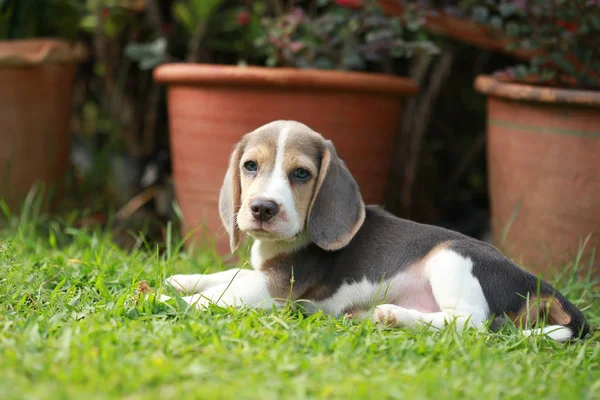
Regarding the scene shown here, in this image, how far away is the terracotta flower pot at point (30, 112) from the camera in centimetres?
566

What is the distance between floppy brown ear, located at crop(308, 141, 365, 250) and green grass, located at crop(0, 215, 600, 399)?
13.6 inches

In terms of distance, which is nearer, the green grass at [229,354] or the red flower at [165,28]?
the green grass at [229,354]

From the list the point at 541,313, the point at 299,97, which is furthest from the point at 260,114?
the point at 541,313

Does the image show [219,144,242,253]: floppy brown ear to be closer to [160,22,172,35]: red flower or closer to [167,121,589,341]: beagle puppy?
[167,121,589,341]: beagle puppy

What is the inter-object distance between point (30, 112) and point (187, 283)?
284 cm

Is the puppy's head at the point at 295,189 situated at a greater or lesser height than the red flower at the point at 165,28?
lesser

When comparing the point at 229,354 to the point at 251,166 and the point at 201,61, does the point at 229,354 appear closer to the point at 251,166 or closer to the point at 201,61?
the point at 251,166

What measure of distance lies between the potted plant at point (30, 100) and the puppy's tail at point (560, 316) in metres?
3.95

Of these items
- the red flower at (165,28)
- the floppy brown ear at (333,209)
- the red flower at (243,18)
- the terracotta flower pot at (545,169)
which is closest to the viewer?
the floppy brown ear at (333,209)

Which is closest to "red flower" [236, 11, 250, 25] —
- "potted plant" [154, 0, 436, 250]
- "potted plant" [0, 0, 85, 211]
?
"potted plant" [154, 0, 436, 250]

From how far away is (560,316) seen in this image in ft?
10.9

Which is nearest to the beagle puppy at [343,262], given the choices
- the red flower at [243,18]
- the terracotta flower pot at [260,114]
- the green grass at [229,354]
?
the green grass at [229,354]

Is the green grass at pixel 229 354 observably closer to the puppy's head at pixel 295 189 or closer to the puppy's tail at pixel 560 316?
the puppy's tail at pixel 560 316

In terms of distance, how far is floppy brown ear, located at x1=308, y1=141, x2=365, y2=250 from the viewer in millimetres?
3395
